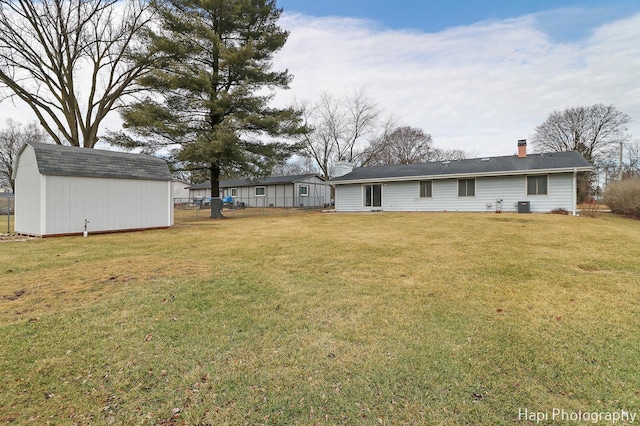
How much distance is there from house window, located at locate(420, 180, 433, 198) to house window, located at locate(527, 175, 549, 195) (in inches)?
196

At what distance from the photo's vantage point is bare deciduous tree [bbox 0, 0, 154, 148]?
16.3m

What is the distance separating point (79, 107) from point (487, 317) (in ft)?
78.4

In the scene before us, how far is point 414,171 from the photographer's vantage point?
20.1 metres

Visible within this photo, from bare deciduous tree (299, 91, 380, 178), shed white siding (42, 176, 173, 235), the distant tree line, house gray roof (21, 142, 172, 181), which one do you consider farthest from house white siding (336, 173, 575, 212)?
house gray roof (21, 142, 172, 181)

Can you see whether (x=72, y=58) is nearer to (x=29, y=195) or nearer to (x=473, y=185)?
(x=29, y=195)

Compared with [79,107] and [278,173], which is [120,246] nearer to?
[79,107]

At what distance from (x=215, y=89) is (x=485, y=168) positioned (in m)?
16.2

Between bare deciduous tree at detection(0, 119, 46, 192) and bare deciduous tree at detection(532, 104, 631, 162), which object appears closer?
bare deciduous tree at detection(532, 104, 631, 162)

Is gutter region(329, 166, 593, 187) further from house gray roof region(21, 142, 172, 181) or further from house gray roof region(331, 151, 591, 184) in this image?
house gray roof region(21, 142, 172, 181)

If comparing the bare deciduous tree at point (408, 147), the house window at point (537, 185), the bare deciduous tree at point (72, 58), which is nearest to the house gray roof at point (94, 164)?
the bare deciduous tree at point (72, 58)

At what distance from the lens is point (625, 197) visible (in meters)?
16.4

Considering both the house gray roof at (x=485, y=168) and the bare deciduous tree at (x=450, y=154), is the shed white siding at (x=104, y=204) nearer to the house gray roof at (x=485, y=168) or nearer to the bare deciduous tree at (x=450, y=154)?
the house gray roof at (x=485, y=168)

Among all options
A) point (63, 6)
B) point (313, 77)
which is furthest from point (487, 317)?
point (63, 6)

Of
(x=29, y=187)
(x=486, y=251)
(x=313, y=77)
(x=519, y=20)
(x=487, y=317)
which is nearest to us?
(x=487, y=317)
